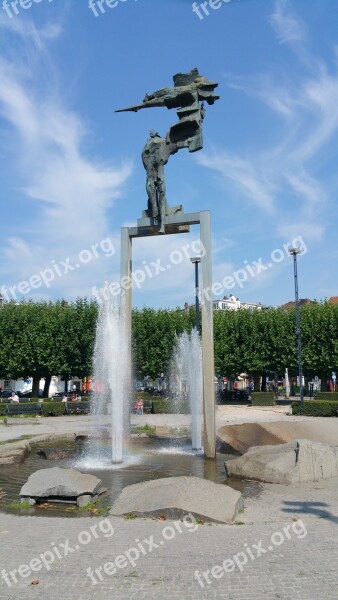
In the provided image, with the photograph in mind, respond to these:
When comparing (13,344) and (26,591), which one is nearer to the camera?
(26,591)

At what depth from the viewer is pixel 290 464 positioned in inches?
343

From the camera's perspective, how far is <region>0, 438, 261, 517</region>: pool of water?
25.9 ft

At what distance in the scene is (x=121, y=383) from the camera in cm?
1197

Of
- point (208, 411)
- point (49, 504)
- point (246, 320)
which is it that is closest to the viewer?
point (49, 504)

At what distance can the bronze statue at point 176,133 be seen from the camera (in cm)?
1267

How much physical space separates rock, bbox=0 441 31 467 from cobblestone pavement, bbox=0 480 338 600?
14.4 ft

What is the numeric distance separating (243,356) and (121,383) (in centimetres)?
2432

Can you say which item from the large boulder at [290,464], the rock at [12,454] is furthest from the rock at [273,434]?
the rock at [12,454]

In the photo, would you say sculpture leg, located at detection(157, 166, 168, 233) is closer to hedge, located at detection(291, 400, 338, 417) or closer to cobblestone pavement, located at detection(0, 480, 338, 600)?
cobblestone pavement, located at detection(0, 480, 338, 600)

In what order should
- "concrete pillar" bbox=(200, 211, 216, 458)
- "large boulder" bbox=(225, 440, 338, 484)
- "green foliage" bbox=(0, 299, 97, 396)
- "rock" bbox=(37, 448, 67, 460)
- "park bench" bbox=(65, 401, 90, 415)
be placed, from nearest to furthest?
"large boulder" bbox=(225, 440, 338, 484) → "concrete pillar" bbox=(200, 211, 216, 458) → "rock" bbox=(37, 448, 67, 460) → "park bench" bbox=(65, 401, 90, 415) → "green foliage" bbox=(0, 299, 97, 396)

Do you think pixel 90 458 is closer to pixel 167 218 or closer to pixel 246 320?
pixel 167 218

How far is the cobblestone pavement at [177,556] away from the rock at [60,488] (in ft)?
2.09

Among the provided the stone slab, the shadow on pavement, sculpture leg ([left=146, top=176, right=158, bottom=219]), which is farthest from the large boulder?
sculpture leg ([left=146, top=176, right=158, bottom=219])

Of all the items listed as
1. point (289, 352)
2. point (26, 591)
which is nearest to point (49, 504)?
point (26, 591)
